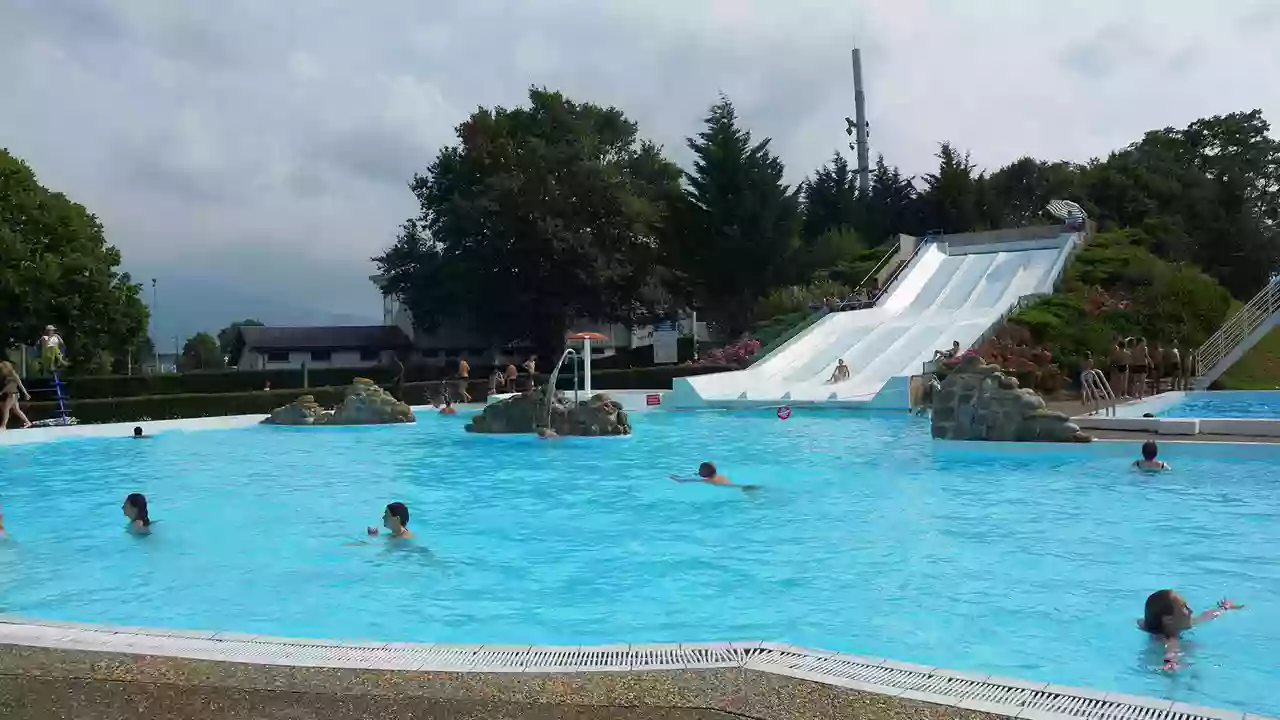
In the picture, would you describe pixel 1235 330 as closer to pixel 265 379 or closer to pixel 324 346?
pixel 265 379

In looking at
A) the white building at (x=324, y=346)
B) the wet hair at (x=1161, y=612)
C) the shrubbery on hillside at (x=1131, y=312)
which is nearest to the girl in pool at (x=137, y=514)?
the wet hair at (x=1161, y=612)

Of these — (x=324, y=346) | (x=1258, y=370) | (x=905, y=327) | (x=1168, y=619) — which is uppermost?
(x=324, y=346)

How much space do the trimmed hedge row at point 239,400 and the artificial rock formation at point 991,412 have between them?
14772mm

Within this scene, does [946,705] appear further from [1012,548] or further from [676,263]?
[676,263]

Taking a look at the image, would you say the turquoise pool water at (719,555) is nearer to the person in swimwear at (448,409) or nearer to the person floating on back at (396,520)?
the person floating on back at (396,520)

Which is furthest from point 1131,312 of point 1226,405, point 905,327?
point 1226,405

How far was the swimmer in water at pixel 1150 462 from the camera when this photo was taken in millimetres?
12039

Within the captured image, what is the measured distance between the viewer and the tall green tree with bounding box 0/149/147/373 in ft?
96.1

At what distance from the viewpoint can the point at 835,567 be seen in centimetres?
798

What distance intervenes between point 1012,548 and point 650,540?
326 cm

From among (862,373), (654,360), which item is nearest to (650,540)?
(862,373)

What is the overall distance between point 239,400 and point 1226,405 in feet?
76.4

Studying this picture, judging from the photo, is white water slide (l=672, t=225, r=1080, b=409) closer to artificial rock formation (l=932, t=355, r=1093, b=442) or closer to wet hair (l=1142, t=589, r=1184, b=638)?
artificial rock formation (l=932, t=355, r=1093, b=442)

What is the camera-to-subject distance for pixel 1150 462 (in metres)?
12.1
